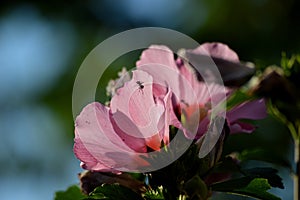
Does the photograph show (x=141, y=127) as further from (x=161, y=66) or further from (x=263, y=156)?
(x=263, y=156)

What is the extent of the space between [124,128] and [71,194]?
21 centimetres

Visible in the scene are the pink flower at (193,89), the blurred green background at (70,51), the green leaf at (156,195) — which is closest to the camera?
the green leaf at (156,195)

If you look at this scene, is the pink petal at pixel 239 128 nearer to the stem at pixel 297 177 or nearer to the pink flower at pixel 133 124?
the pink flower at pixel 133 124

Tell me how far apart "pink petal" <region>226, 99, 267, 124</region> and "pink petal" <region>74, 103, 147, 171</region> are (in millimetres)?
192

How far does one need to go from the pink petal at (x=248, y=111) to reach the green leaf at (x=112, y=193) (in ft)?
0.66

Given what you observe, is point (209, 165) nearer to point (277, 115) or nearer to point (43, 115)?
point (277, 115)

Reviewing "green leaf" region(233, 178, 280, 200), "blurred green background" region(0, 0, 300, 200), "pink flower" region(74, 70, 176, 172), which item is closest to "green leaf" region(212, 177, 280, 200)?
"green leaf" region(233, 178, 280, 200)

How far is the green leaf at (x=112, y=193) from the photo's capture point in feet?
3.32

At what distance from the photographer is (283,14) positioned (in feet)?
16.8

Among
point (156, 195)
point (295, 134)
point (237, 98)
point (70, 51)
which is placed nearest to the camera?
point (156, 195)

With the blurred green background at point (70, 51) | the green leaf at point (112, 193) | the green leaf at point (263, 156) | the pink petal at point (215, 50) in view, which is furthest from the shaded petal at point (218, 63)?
the blurred green background at point (70, 51)

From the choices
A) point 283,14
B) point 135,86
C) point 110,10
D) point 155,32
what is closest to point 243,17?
point 283,14

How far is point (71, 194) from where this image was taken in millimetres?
1188

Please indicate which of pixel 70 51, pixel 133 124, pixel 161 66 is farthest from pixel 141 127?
pixel 70 51
